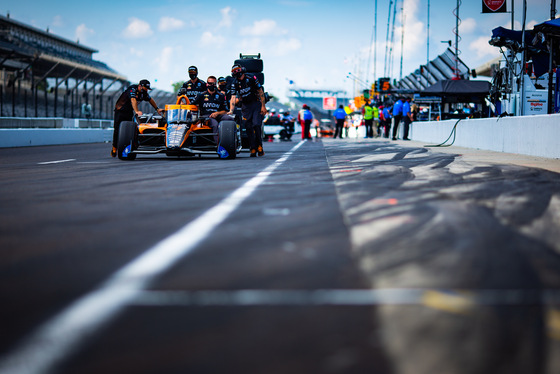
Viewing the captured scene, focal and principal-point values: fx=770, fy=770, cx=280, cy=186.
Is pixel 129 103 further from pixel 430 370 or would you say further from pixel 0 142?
pixel 430 370

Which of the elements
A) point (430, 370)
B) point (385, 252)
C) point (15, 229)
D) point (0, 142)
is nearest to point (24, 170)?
point (15, 229)

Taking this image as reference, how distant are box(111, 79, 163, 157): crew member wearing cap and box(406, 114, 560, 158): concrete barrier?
8081 millimetres

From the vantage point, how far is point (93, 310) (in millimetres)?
3168

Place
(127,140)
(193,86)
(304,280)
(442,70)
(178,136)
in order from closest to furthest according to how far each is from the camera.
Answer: (304,280) < (178,136) < (127,140) < (193,86) < (442,70)

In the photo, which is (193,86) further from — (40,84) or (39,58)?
(39,58)

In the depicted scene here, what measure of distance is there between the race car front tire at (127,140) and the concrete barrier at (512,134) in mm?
8260

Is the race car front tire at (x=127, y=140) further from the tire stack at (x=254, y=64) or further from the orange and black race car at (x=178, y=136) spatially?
the tire stack at (x=254, y=64)

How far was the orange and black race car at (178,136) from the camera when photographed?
1482 cm

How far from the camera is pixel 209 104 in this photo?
1556 cm

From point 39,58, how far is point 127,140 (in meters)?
31.1

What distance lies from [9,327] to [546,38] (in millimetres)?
19668

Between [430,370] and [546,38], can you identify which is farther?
[546,38]

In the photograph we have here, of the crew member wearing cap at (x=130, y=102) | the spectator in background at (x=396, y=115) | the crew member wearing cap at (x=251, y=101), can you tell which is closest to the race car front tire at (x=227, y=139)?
the crew member wearing cap at (x=251, y=101)

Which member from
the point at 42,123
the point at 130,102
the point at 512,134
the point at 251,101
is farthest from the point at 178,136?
the point at 42,123
